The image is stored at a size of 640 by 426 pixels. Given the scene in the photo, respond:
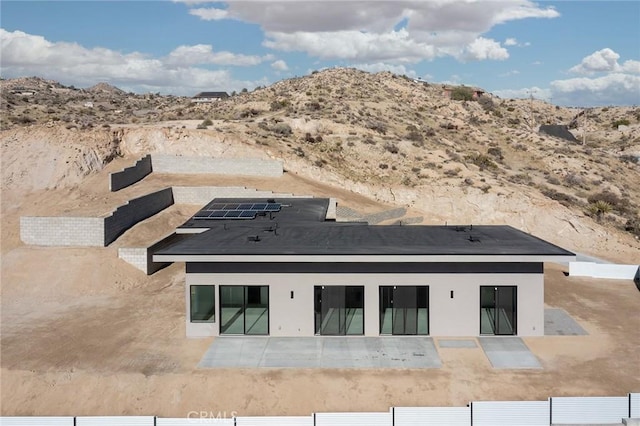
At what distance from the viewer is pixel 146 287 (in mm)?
29500

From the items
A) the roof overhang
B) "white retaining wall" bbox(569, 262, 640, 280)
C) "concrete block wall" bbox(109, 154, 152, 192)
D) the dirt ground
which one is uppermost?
"concrete block wall" bbox(109, 154, 152, 192)

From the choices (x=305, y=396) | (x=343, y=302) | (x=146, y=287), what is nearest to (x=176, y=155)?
(x=146, y=287)

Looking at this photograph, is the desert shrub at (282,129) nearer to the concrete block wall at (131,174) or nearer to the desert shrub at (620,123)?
the concrete block wall at (131,174)

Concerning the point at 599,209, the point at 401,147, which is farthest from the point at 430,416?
the point at 401,147

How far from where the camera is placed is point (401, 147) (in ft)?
200

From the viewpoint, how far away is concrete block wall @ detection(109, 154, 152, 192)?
4131 centimetres

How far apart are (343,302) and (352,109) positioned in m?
55.6

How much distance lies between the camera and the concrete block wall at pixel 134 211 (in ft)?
106

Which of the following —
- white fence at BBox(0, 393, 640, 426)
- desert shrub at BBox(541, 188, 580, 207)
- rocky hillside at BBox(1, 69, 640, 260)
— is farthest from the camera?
desert shrub at BBox(541, 188, 580, 207)

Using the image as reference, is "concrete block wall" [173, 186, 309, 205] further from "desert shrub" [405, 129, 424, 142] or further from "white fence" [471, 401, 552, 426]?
"white fence" [471, 401, 552, 426]

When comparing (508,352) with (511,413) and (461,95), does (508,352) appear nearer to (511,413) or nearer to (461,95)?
(511,413)

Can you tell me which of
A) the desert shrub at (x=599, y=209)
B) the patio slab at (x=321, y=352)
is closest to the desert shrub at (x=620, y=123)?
the desert shrub at (x=599, y=209)

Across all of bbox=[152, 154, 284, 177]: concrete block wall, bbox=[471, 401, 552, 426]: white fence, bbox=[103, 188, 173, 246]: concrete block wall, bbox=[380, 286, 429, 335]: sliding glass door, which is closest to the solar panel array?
bbox=[103, 188, 173, 246]: concrete block wall

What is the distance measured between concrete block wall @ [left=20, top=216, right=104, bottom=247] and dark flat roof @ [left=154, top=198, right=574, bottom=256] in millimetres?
6624
